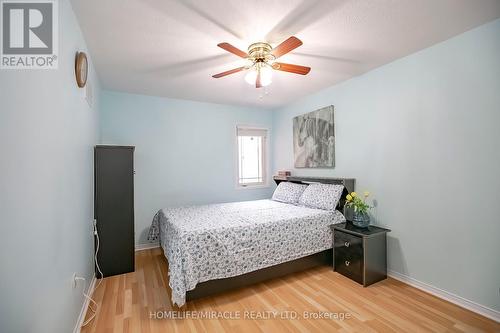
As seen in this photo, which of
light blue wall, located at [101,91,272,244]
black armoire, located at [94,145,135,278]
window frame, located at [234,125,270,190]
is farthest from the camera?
window frame, located at [234,125,270,190]

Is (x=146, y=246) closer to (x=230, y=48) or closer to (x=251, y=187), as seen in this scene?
(x=251, y=187)

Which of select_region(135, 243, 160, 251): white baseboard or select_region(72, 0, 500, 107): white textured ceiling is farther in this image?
select_region(135, 243, 160, 251): white baseboard

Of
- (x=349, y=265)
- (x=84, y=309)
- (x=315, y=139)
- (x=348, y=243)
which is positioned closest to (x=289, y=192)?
(x=315, y=139)

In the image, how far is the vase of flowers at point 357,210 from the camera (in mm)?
2746

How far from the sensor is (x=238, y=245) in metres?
2.32

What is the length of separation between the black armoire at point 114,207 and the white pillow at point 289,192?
2294 mm

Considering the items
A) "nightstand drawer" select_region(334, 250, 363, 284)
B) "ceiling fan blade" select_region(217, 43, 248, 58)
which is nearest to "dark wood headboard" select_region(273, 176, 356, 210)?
"nightstand drawer" select_region(334, 250, 363, 284)

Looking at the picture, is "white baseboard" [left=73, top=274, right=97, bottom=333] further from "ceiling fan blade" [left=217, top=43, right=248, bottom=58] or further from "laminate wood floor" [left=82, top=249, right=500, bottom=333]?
"ceiling fan blade" [left=217, top=43, right=248, bottom=58]

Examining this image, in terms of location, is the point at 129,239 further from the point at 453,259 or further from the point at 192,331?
the point at 453,259

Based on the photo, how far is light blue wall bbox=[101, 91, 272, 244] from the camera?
3.60 m

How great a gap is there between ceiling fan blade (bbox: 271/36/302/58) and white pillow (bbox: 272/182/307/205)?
2.27 m

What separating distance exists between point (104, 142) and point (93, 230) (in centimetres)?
150

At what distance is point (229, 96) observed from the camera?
3.82 metres

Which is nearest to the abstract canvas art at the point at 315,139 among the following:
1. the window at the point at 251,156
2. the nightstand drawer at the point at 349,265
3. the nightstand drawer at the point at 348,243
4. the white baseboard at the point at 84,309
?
the window at the point at 251,156
